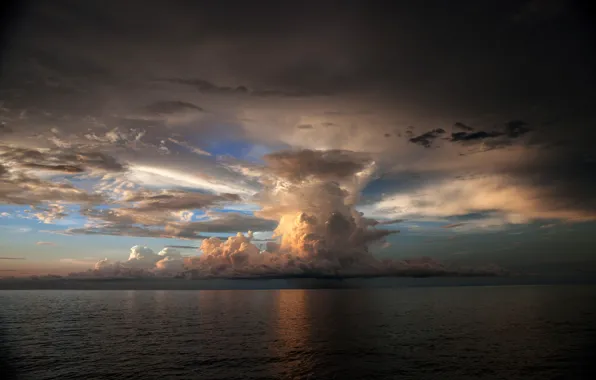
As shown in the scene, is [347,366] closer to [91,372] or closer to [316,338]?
[316,338]

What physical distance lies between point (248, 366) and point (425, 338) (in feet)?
148

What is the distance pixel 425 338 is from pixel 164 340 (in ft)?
196

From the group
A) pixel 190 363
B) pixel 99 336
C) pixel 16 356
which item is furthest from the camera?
pixel 99 336

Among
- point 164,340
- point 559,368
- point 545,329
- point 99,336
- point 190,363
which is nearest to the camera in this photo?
point 559,368

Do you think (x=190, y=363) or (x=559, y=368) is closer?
(x=559, y=368)

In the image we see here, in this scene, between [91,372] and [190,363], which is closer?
A: [91,372]

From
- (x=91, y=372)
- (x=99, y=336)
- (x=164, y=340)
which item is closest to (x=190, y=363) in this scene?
(x=91, y=372)

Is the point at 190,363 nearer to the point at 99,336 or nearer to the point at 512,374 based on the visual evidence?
the point at 99,336

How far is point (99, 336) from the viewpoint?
83625mm

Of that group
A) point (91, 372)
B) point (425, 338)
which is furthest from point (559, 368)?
point (91, 372)

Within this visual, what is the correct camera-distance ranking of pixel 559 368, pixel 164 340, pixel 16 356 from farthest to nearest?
pixel 164 340, pixel 16 356, pixel 559 368

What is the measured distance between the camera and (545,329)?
90.1m

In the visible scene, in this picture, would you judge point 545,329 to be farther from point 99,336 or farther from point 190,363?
point 99,336

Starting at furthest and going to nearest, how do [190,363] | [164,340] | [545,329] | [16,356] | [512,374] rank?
[545,329] < [164,340] < [16,356] < [190,363] < [512,374]
